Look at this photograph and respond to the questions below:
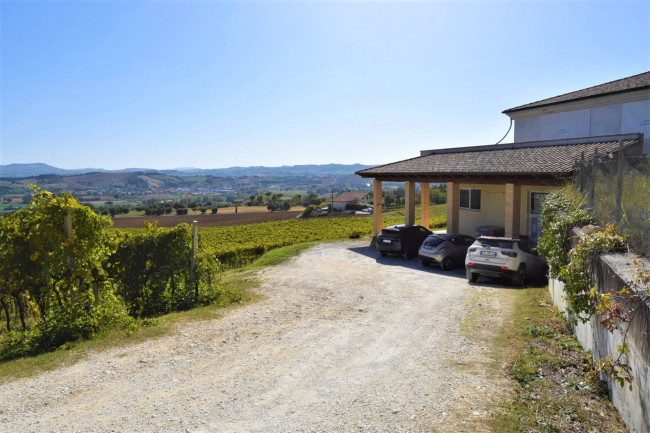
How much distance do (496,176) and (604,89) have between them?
28.8 feet

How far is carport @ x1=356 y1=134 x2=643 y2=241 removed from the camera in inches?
616

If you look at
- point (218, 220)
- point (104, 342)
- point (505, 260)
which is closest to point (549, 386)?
point (104, 342)

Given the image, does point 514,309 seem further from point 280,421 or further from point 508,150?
point 508,150

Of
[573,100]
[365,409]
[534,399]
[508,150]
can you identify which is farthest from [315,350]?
[573,100]

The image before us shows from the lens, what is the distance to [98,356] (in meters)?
7.10

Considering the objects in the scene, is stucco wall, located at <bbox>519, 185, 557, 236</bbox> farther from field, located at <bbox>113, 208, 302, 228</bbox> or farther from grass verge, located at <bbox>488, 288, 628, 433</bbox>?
field, located at <bbox>113, 208, 302, 228</bbox>

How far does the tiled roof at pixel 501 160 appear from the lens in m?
15.4

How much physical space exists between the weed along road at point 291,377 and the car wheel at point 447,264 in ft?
18.0

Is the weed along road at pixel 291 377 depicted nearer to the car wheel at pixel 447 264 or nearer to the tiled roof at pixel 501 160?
the car wheel at pixel 447 264

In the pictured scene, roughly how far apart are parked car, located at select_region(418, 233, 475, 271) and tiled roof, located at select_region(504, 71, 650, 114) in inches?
401

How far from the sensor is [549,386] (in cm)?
551

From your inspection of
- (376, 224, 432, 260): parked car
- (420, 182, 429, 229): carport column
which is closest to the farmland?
(420, 182, 429, 229): carport column

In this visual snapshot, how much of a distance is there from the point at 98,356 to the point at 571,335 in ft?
25.0

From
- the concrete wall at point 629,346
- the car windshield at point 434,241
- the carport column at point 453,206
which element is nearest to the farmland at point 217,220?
the carport column at point 453,206
